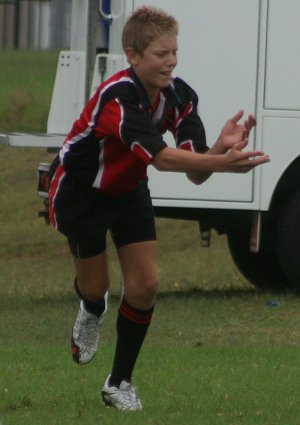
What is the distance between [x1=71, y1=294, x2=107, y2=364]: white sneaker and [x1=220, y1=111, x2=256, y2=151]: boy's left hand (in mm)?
1419

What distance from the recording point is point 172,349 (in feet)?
27.6

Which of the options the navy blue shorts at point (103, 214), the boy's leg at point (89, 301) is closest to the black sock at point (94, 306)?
the boy's leg at point (89, 301)

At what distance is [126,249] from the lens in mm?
6254

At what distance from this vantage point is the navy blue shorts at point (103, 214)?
6.27m

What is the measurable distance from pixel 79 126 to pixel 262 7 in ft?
13.7

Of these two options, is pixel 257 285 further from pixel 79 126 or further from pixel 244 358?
pixel 79 126

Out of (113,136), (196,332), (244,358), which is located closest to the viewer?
(113,136)

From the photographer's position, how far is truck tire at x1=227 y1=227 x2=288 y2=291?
1141 cm

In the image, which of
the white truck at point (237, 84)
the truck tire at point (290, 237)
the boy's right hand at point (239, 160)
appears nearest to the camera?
the boy's right hand at point (239, 160)

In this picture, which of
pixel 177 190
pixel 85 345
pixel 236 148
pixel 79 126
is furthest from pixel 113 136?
pixel 177 190

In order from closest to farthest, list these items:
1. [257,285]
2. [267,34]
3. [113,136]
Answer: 1. [113,136]
2. [267,34]
3. [257,285]

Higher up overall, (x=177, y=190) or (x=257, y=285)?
(x=177, y=190)

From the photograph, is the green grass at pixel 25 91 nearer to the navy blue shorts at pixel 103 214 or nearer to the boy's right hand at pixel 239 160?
the navy blue shorts at pixel 103 214

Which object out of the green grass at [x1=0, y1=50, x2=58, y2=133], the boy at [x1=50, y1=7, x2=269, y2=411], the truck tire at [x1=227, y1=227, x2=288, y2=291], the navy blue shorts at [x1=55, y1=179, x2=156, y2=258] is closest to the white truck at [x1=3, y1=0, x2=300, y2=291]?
the truck tire at [x1=227, y1=227, x2=288, y2=291]
